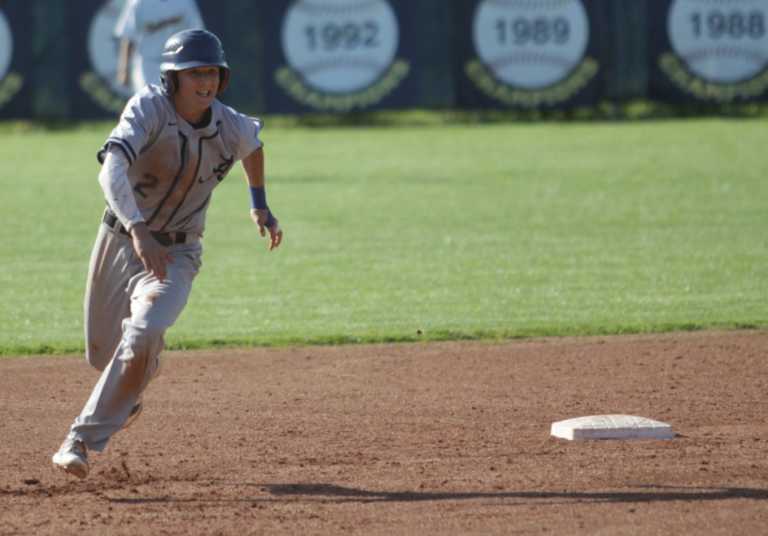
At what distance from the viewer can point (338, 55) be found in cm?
2294

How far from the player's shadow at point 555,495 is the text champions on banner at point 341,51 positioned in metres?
17.3

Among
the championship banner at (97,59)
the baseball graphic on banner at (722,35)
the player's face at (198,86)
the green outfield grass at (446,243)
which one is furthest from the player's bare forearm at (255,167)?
the baseball graphic on banner at (722,35)

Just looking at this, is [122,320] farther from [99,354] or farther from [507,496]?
[507,496]

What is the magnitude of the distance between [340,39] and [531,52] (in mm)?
2870

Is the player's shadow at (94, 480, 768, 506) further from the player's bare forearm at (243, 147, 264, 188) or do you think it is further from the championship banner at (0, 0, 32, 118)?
the championship banner at (0, 0, 32, 118)

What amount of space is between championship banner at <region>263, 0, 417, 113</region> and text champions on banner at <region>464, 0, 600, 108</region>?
1140mm

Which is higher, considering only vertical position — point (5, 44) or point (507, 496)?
point (507, 496)

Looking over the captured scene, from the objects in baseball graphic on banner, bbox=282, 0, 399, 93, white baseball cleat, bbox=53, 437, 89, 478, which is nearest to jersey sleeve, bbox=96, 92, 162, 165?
white baseball cleat, bbox=53, 437, 89, 478

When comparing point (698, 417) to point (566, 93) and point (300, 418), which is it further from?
point (566, 93)

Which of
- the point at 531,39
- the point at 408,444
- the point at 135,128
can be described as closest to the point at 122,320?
the point at 135,128

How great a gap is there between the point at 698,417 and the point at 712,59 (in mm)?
16573

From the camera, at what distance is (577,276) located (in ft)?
38.1

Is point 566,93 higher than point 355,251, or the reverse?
point 355,251

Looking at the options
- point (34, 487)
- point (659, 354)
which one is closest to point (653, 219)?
point (659, 354)
